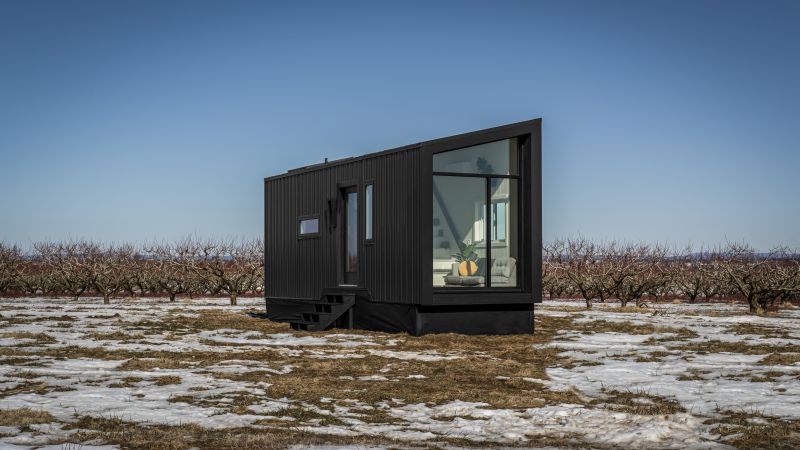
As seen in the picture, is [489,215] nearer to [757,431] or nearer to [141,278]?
[757,431]

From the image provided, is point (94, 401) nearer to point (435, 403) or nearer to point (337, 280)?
point (435, 403)

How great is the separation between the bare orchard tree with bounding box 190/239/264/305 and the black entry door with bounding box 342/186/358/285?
36.3 feet

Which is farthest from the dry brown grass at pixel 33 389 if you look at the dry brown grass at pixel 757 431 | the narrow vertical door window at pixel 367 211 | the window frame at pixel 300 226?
the window frame at pixel 300 226

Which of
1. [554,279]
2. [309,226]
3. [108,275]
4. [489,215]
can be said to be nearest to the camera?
[489,215]

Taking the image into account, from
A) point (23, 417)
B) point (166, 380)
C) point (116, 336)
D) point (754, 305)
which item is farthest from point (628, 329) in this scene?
point (23, 417)

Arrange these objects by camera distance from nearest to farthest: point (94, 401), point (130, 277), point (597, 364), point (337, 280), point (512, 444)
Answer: point (512, 444), point (94, 401), point (597, 364), point (337, 280), point (130, 277)

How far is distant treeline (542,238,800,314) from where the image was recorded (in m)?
→ 24.9

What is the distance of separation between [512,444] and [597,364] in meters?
5.03

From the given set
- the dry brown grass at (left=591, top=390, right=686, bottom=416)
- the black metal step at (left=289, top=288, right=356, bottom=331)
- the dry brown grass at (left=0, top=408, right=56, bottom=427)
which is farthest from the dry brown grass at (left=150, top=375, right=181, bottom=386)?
the black metal step at (left=289, top=288, right=356, bottom=331)

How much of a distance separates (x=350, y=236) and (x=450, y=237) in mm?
2825

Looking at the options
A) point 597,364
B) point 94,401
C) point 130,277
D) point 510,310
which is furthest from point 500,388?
point 130,277

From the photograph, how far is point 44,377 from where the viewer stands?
380 inches

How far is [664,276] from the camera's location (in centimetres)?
2922

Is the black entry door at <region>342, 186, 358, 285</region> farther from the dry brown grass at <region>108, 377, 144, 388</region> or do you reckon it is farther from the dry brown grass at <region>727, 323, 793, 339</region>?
the dry brown grass at <region>108, 377, 144, 388</region>
